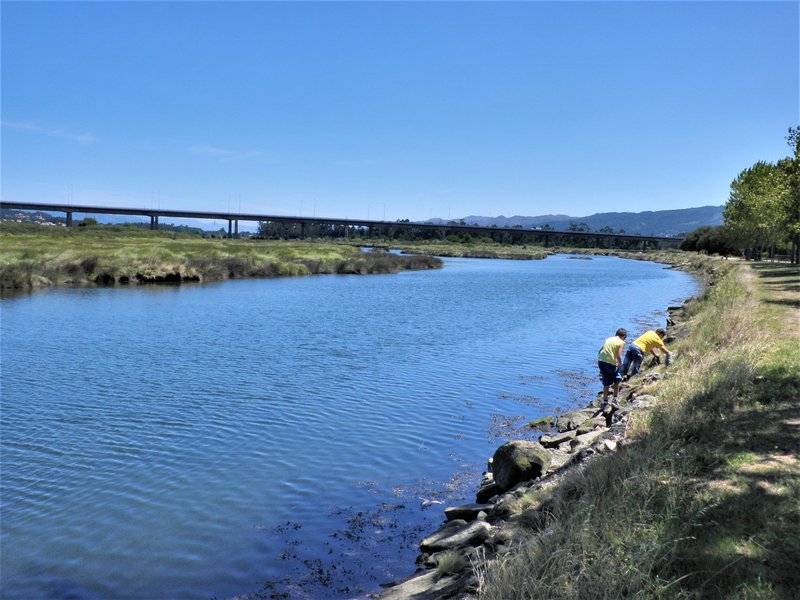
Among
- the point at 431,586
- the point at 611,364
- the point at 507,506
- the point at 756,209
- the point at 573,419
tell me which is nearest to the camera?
the point at 431,586

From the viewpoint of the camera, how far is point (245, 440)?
13.7 m

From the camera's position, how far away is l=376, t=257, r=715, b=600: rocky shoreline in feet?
23.8

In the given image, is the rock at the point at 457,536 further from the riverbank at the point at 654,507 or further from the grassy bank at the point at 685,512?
the grassy bank at the point at 685,512

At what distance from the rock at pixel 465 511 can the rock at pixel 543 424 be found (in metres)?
5.16

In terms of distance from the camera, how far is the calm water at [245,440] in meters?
8.77

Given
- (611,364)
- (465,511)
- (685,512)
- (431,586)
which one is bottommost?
(465,511)

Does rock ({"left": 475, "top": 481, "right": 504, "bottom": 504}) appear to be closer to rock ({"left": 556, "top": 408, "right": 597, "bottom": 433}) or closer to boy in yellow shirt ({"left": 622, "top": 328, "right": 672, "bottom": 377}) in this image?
rock ({"left": 556, "top": 408, "right": 597, "bottom": 433})

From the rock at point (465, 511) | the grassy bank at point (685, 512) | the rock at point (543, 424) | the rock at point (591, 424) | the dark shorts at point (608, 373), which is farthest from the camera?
the dark shorts at point (608, 373)

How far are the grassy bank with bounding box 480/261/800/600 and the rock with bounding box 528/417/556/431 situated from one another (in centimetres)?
371

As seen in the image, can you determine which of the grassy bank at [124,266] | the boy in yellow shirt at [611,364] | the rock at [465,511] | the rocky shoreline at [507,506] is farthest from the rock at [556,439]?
the grassy bank at [124,266]

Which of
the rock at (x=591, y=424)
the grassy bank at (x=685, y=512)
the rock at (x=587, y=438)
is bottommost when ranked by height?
the rock at (x=591, y=424)

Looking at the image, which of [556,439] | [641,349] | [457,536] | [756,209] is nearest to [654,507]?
[457,536]

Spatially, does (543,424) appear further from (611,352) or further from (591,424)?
(611,352)

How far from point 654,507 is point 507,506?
2584 mm
